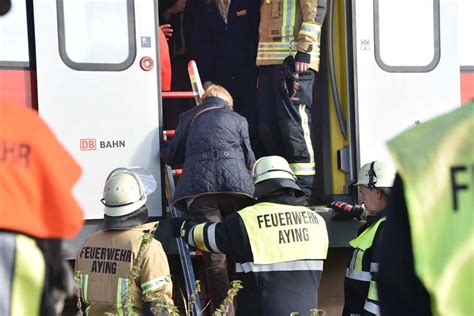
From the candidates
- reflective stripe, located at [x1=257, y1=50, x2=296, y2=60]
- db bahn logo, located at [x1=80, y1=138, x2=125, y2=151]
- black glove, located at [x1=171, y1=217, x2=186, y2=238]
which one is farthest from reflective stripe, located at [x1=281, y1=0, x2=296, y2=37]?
black glove, located at [x1=171, y1=217, x2=186, y2=238]

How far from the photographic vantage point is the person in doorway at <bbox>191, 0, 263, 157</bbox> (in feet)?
20.5

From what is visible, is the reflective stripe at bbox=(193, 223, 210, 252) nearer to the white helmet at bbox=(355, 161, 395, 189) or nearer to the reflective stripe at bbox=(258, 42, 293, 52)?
the white helmet at bbox=(355, 161, 395, 189)

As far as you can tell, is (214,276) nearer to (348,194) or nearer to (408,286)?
(348,194)

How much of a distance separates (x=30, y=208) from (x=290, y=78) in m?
3.97

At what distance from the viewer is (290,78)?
17.7 ft

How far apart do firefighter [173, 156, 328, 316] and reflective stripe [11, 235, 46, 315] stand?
2346 millimetres

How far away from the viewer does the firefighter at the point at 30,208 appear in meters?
1.55

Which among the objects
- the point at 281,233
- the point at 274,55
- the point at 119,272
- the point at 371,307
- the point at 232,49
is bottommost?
the point at 371,307

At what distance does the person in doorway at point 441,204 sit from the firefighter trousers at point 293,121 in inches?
152

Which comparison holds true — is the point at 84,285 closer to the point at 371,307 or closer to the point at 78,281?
the point at 78,281

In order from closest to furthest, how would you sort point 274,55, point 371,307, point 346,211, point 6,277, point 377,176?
1. point 6,277
2. point 371,307
3. point 377,176
4. point 346,211
5. point 274,55

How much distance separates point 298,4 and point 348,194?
134cm

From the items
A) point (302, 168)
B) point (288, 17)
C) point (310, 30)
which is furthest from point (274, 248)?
point (288, 17)

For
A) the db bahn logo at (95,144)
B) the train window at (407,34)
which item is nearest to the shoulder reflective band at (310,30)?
the train window at (407,34)
